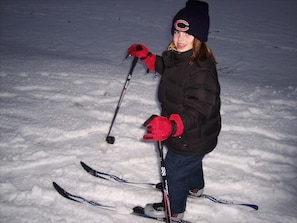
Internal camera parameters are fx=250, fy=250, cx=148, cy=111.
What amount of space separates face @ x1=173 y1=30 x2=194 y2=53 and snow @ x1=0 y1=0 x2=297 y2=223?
1779 mm

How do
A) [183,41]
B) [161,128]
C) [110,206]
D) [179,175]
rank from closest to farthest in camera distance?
1. [161,128]
2. [183,41]
3. [179,175]
4. [110,206]

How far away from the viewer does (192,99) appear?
198 cm

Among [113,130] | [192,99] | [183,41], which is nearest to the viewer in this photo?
[192,99]

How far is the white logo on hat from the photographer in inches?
80.5

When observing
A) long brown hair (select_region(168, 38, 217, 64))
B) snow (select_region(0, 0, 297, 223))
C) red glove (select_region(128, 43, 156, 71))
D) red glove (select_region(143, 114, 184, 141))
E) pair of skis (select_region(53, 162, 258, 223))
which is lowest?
pair of skis (select_region(53, 162, 258, 223))

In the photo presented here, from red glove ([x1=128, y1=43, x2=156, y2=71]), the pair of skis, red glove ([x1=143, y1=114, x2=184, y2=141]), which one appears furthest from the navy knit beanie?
the pair of skis

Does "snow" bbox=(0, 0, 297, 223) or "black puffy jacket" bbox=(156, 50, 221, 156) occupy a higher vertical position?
"black puffy jacket" bbox=(156, 50, 221, 156)

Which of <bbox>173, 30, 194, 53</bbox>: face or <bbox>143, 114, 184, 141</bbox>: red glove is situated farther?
<bbox>173, 30, 194, 53</bbox>: face

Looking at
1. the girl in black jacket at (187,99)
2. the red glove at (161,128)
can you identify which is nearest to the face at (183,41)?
the girl in black jacket at (187,99)

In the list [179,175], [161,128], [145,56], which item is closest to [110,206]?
[179,175]

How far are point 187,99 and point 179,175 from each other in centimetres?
81

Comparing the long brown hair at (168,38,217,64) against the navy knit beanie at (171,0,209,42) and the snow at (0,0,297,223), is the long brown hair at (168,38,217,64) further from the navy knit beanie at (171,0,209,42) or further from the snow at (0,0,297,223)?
the snow at (0,0,297,223)

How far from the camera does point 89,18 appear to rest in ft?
38.9

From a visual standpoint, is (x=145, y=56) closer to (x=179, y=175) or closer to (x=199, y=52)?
(x=199, y=52)
